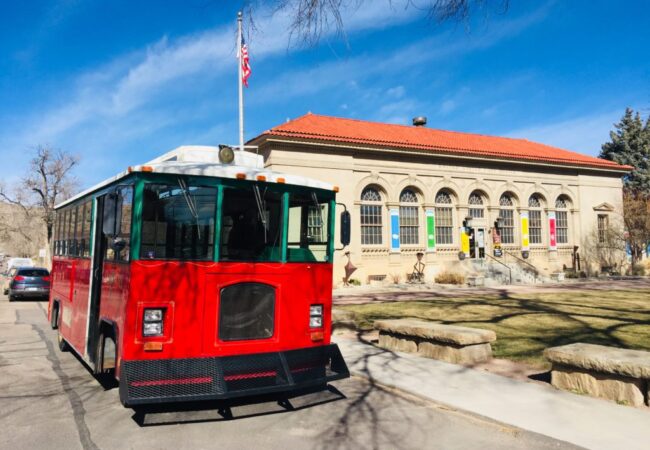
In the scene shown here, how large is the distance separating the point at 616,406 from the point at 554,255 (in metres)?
31.4

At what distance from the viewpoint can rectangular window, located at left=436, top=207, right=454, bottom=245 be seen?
102 feet

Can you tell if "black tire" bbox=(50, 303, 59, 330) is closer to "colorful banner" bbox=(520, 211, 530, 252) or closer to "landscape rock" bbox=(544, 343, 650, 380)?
"landscape rock" bbox=(544, 343, 650, 380)

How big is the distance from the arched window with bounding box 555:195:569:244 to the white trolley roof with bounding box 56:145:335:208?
32887 millimetres

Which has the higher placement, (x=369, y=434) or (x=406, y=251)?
(x=406, y=251)

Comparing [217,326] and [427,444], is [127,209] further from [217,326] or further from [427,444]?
[427,444]

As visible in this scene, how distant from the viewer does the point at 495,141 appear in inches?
1454

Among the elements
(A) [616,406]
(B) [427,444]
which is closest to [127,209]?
(B) [427,444]

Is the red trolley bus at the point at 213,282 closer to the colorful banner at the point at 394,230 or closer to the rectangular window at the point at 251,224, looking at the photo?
the rectangular window at the point at 251,224

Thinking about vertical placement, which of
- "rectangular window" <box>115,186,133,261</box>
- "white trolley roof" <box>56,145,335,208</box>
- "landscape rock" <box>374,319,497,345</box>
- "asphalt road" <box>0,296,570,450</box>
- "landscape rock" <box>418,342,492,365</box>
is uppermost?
"white trolley roof" <box>56,145,335,208</box>

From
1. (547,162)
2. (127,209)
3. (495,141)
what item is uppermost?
(495,141)

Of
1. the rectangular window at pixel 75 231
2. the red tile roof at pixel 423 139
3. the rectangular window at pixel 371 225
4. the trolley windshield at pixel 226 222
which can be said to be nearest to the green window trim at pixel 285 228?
the trolley windshield at pixel 226 222

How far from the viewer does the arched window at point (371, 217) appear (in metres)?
28.5

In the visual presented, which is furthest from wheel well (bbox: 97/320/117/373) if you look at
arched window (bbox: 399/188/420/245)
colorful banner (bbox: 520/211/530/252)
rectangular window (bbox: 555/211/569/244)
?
rectangular window (bbox: 555/211/569/244)

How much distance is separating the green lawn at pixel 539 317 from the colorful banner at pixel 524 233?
43.7ft
